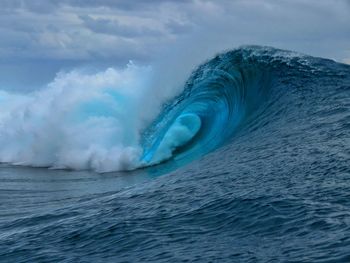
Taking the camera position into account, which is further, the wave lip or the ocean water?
the wave lip

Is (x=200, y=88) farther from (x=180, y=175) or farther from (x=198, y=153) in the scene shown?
(x=180, y=175)

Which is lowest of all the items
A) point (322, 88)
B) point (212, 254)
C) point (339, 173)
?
point (212, 254)

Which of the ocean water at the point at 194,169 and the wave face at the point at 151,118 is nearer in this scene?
the ocean water at the point at 194,169

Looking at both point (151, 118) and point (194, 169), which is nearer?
point (194, 169)

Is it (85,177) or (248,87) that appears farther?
(248,87)

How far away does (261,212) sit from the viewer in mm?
7000

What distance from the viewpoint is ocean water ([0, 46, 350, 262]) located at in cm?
651

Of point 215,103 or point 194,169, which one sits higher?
point 215,103

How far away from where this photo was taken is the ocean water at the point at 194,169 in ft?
21.4

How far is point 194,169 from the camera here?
11.4m

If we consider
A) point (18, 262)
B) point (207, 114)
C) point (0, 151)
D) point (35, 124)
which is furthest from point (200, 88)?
point (18, 262)

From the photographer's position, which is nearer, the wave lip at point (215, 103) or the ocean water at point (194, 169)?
the ocean water at point (194, 169)

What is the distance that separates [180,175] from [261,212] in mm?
4071

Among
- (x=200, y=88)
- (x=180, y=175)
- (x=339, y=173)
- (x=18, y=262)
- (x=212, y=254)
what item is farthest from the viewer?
(x=200, y=88)
